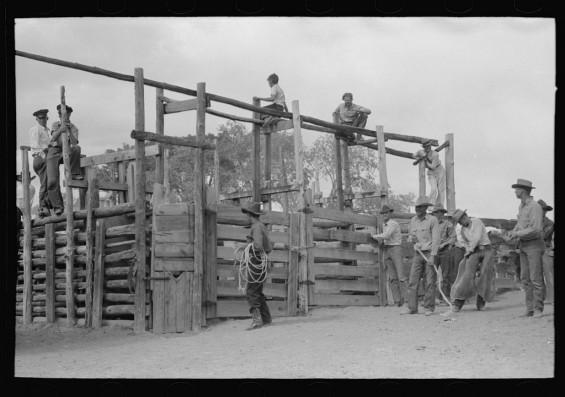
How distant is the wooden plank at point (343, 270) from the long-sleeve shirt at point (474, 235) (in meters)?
2.79

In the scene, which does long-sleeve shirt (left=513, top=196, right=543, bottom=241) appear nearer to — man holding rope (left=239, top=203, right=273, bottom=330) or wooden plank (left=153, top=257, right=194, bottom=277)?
man holding rope (left=239, top=203, right=273, bottom=330)

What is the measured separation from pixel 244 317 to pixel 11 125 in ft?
22.6

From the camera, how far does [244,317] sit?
1409cm

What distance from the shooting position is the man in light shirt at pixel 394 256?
620 inches

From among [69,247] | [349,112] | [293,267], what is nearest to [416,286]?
[293,267]

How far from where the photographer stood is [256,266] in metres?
12.9

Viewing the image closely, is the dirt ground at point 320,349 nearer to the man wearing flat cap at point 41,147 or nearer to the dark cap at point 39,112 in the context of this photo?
the man wearing flat cap at point 41,147

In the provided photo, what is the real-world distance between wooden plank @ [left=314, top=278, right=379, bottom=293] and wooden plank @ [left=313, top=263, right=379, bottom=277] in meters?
0.14

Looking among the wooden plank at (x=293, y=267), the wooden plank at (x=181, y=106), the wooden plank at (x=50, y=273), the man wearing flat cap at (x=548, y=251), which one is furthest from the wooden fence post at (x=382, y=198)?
the wooden plank at (x=50, y=273)

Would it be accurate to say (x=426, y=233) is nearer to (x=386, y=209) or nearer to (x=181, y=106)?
(x=386, y=209)

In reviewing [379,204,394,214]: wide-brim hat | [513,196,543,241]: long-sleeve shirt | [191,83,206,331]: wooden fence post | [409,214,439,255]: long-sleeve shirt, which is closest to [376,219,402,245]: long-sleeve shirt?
[379,204,394,214]: wide-brim hat

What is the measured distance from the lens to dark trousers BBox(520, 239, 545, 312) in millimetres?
12164

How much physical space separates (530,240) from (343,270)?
4493 mm

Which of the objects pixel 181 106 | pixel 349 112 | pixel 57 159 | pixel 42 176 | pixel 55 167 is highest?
pixel 349 112
